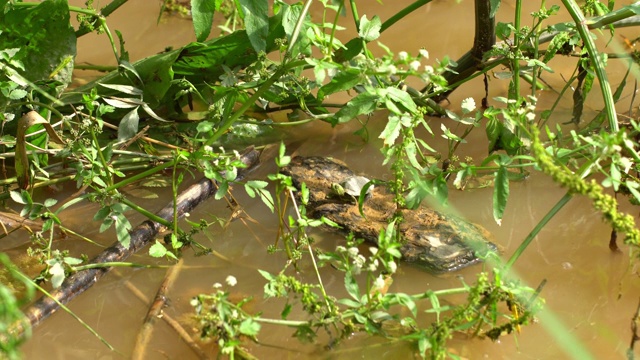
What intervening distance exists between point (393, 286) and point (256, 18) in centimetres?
83

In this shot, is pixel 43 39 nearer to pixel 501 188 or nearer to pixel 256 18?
pixel 256 18

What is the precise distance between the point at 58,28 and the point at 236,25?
0.87 m

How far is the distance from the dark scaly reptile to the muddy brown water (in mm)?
49

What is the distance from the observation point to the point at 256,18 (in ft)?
7.06

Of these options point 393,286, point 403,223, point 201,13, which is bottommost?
point 393,286

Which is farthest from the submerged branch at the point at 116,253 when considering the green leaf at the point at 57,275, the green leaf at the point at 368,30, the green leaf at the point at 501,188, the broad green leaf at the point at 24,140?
the green leaf at the point at 501,188

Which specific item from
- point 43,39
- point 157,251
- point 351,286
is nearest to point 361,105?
point 351,286

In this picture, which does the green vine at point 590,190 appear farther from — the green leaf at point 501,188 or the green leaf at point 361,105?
the green leaf at point 361,105

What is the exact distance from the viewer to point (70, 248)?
2.26 meters

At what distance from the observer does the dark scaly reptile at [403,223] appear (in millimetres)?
2109

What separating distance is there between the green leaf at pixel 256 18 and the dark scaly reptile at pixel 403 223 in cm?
45

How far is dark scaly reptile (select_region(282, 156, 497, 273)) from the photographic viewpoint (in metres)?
2.11

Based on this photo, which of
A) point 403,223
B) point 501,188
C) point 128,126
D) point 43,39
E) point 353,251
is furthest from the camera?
point 43,39

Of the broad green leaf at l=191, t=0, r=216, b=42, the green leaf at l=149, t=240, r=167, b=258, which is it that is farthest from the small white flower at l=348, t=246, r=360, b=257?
the broad green leaf at l=191, t=0, r=216, b=42
